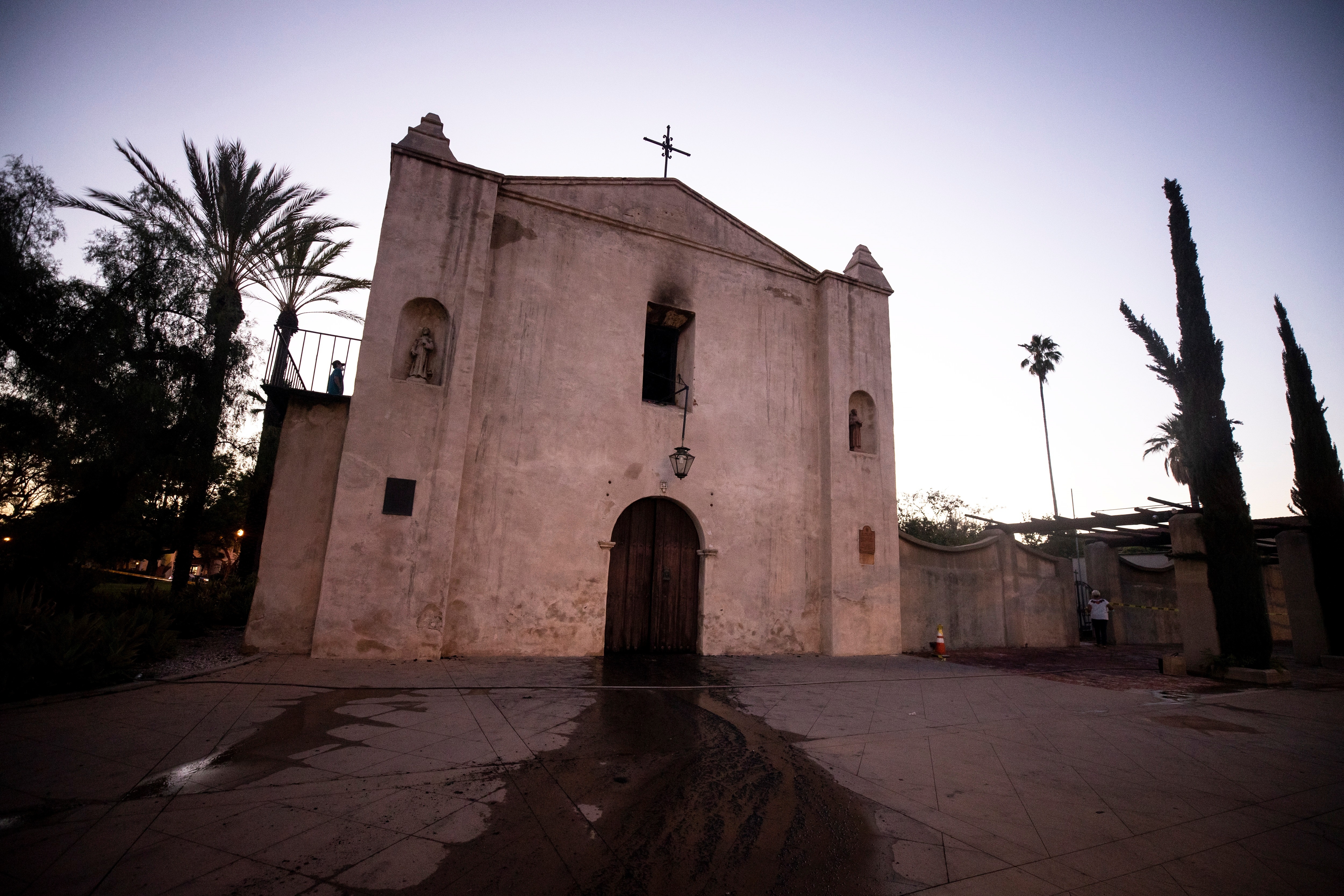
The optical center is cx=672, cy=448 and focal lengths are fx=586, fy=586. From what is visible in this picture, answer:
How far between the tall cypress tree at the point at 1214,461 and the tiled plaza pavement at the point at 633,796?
3.69 m

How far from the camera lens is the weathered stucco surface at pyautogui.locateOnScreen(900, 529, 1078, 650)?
1209cm

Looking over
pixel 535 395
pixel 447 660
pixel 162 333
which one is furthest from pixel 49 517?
pixel 535 395

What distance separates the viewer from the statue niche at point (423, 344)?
8883mm

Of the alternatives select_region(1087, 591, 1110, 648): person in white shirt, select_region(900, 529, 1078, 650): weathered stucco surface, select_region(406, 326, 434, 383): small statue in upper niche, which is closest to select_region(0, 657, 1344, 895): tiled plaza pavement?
select_region(406, 326, 434, 383): small statue in upper niche

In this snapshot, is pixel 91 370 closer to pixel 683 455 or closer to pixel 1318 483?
pixel 683 455

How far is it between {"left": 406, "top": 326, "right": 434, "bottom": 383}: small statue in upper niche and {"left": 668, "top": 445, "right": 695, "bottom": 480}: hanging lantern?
4.11 m

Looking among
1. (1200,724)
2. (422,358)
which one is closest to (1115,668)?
(1200,724)

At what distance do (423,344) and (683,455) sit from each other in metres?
4.49

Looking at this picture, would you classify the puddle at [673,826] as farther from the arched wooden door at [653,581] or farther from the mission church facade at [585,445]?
the arched wooden door at [653,581]

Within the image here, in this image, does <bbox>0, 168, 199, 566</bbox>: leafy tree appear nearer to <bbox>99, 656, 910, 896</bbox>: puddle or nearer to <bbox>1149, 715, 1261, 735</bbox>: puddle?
<bbox>99, 656, 910, 896</bbox>: puddle

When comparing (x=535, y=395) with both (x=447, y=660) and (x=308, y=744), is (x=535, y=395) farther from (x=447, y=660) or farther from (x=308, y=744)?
(x=308, y=744)

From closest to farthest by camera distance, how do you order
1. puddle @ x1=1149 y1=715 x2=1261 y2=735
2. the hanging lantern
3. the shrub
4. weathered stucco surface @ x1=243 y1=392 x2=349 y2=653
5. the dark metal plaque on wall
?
the shrub → puddle @ x1=1149 y1=715 x2=1261 y2=735 → weathered stucco surface @ x1=243 y1=392 x2=349 y2=653 → the dark metal plaque on wall → the hanging lantern

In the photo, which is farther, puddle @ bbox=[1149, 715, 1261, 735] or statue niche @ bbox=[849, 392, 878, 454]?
statue niche @ bbox=[849, 392, 878, 454]

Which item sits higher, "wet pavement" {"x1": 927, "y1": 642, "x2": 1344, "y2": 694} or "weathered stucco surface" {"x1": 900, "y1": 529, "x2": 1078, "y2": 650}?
"weathered stucco surface" {"x1": 900, "y1": 529, "x2": 1078, "y2": 650}
